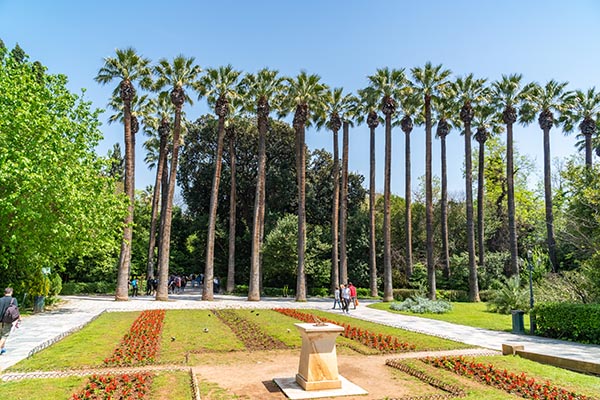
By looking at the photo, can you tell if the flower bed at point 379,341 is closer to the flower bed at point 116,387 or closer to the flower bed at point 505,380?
the flower bed at point 505,380

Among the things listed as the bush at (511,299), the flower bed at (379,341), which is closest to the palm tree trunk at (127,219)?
the flower bed at (379,341)

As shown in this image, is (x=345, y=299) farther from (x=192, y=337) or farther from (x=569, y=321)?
(x=192, y=337)

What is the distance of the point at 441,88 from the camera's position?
3244 cm

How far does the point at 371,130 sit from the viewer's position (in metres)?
35.9

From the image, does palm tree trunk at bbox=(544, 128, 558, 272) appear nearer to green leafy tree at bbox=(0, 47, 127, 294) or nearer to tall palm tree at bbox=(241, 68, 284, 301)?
tall palm tree at bbox=(241, 68, 284, 301)

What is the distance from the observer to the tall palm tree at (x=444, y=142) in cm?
3459

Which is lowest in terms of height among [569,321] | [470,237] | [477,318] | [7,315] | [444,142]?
[477,318]

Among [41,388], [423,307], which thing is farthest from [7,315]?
[423,307]

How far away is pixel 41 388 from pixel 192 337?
620 centimetres

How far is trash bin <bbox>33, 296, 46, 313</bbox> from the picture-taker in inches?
824

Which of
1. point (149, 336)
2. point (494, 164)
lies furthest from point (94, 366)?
point (494, 164)

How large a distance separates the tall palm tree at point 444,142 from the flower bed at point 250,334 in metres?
21.3

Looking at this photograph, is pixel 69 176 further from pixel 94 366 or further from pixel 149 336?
pixel 94 366

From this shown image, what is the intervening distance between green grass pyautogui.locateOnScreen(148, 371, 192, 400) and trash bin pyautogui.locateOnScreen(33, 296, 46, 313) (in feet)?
50.6
